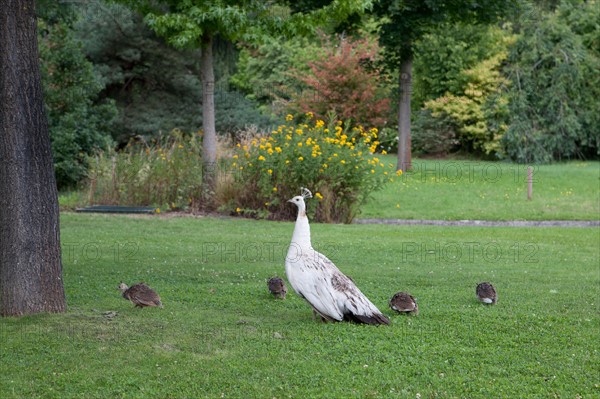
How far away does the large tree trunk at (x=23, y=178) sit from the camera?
778cm

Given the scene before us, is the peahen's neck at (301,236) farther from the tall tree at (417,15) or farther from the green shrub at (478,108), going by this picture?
the green shrub at (478,108)

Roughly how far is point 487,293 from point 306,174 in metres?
8.74

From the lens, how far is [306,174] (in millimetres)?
17562

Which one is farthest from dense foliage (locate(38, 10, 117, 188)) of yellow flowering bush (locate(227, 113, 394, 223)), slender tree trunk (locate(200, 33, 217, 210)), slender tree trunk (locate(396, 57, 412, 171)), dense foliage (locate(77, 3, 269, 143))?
slender tree trunk (locate(396, 57, 412, 171))

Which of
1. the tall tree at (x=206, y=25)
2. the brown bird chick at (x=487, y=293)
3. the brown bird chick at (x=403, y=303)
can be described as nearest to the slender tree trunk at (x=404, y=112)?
the tall tree at (x=206, y=25)

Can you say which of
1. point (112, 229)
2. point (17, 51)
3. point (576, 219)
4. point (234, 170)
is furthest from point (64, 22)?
point (17, 51)

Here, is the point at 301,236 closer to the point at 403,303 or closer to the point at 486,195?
the point at 403,303


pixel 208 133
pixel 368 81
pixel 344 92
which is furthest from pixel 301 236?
pixel 368 81

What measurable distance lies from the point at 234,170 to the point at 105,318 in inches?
416

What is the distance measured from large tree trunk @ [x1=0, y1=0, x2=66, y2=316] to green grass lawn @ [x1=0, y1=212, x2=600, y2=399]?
1.24 feet

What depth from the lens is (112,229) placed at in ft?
51.3

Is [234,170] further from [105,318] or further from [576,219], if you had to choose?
[105,318]

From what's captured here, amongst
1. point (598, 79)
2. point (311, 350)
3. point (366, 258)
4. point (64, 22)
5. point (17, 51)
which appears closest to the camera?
point (311, 350)

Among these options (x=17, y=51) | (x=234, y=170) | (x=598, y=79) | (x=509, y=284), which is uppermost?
(x=598, y=79)
